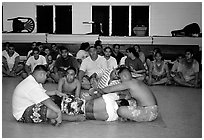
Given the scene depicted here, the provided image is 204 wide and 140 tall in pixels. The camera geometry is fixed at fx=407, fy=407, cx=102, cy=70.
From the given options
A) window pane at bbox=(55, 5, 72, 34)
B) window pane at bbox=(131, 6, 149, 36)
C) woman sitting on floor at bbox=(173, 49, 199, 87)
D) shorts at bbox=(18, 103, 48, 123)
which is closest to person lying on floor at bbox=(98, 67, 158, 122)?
shorts at bbox=(18, 103, 48, 123)

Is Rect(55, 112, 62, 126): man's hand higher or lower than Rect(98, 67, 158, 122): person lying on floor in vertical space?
lower

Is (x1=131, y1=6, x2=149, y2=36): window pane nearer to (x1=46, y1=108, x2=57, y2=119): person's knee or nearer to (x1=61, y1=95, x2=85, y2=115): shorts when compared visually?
(x1=61, y1=95, x2=85, y2=115): shorts

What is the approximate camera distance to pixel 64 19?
1452cm

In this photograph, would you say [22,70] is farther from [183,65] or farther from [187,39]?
[187,39]

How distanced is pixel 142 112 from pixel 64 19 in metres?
10.4

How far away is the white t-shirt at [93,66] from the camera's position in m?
7.13

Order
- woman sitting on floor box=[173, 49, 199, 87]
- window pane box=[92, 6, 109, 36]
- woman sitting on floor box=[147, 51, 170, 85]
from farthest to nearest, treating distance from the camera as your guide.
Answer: window pane box=[92, 6, 109, 36], woman sitting on floor box=[147, 51, 170, 85], woman sitting on floor box=[173, 49, 199, 87]

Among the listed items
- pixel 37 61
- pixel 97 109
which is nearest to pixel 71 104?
pixel 97 109

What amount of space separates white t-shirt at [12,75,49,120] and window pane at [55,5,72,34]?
32.9ft

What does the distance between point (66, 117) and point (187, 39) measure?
7107 mm

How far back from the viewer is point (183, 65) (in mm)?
7871

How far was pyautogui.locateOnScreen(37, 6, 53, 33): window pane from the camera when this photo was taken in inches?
568

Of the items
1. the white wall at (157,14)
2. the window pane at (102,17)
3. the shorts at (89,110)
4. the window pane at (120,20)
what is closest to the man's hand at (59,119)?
the shorts at (89,110)

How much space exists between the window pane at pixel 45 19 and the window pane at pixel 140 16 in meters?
2.95
